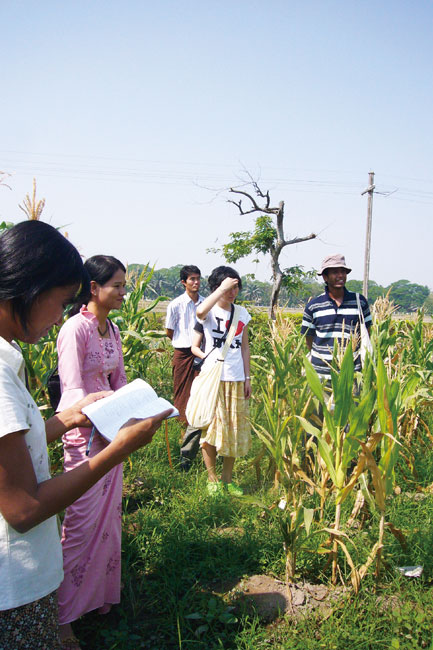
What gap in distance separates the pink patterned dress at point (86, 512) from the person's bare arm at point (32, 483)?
36.2 inches

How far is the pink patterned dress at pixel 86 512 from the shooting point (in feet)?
7.20

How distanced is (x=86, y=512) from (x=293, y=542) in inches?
39.6

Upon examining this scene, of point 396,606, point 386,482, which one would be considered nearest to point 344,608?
point 396,606

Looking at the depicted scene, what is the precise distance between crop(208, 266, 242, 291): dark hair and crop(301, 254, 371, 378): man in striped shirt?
693 millimetres

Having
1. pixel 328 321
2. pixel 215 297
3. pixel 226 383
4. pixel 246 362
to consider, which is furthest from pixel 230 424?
pixel 328 321

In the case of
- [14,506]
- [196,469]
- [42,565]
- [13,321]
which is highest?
[13,321]

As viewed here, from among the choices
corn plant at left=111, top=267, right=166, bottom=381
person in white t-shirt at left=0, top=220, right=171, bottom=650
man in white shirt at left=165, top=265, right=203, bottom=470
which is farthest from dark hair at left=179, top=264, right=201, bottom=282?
person in white t-shirt at left=0, top=220, right=171, bottom=650

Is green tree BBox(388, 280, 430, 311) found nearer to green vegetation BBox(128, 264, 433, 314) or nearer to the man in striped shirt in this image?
green vegetation BBox(128, 264, 433, 314)

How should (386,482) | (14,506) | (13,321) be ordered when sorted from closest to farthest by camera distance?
1. (14,506)
2. (13,321)
3. (386,482)

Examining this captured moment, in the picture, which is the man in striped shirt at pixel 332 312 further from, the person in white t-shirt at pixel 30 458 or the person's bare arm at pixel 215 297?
the person in white t-shirt at pixel 30 458

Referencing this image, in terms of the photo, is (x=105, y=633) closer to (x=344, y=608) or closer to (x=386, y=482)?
(x=344, y=608)

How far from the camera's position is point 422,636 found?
205 cm

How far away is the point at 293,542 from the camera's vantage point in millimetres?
2420

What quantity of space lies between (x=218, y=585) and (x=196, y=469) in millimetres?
1552
